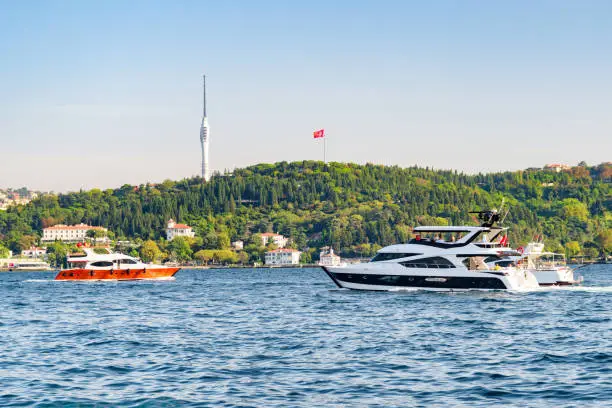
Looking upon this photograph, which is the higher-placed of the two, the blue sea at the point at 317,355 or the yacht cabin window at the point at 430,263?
the yacht cabin window at the point at 430,263

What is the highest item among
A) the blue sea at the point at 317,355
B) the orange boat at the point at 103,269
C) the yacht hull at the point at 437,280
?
the orange boat at the point at 103,269

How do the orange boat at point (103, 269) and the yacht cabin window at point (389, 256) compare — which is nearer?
the yacht cabin window at point (389, 256)

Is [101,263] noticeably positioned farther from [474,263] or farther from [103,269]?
[474,263]

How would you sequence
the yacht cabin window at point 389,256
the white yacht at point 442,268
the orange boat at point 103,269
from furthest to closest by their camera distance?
the orange boat at point 103,269
the yacht cabin window at point 389,256
the white yacht at point 442,268

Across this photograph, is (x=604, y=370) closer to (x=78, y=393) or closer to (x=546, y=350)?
(x=546, y=350)

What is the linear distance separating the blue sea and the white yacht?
6435 mm

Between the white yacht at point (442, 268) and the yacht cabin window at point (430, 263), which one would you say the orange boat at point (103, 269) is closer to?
the white yacht at point (442, 268)

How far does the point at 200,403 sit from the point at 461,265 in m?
42.0

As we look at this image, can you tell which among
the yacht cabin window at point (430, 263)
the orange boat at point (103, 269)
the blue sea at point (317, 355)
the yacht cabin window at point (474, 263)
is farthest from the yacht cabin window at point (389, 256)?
the orange boat at point (103, 269)

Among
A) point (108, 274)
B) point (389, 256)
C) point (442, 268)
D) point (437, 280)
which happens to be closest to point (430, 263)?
point (442, 268)

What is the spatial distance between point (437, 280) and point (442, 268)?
939 millimetres

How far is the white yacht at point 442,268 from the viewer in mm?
64062

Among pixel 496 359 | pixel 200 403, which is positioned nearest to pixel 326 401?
pixel 200 403

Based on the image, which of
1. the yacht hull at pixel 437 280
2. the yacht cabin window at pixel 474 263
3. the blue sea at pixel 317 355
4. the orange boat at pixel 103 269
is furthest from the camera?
the orange boat at pixel 103 269
